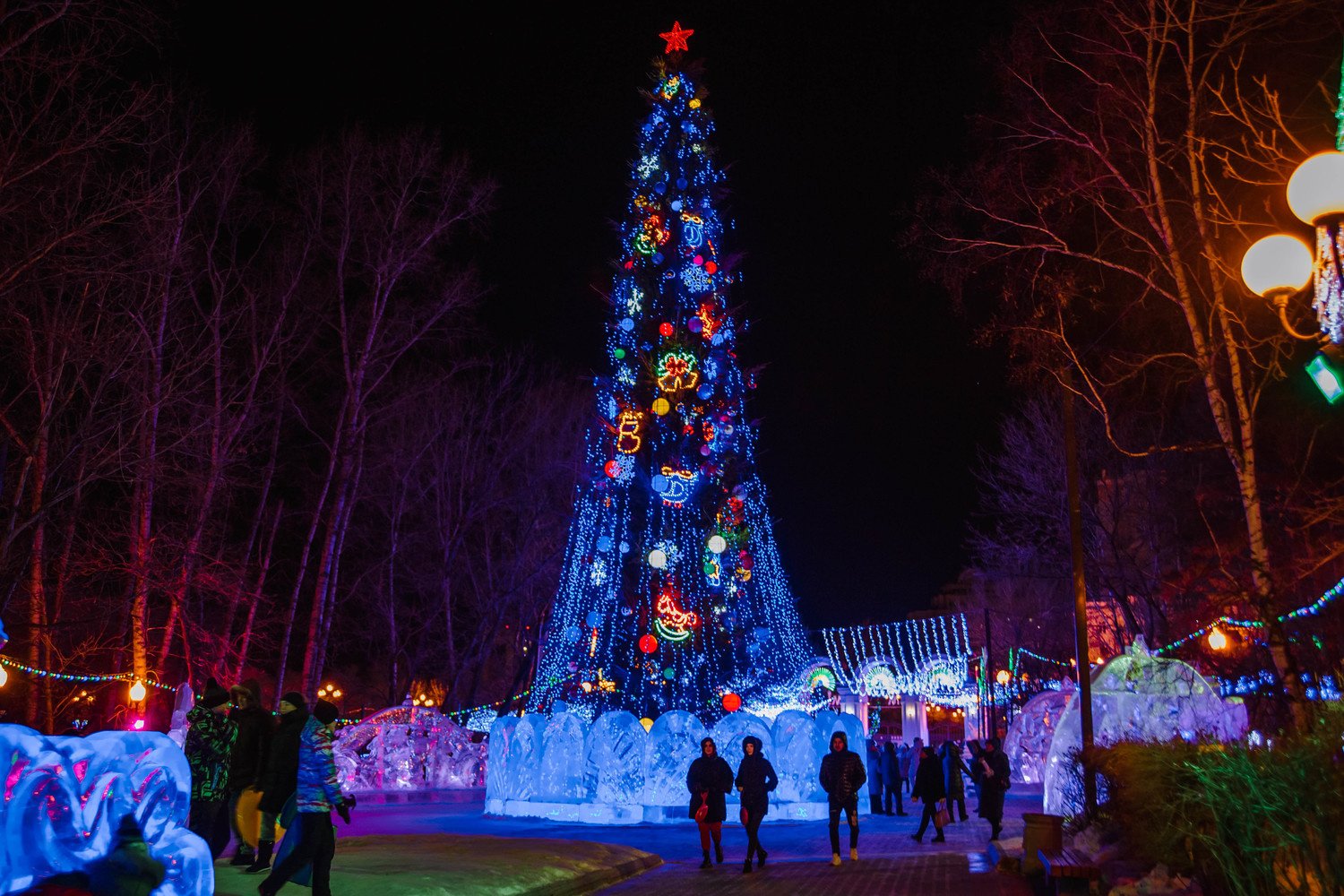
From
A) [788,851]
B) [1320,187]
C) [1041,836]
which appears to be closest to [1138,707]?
[788,851]

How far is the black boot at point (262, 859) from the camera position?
1048 centimetres

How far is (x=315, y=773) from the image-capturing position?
8.56 meters

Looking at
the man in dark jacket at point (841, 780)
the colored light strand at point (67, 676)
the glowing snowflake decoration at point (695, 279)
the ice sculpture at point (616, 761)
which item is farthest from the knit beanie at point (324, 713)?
the glowing snowflake decoration at point (695, 279)

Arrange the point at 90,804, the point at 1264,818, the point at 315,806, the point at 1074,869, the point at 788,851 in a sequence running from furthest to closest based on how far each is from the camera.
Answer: the point at 788,851 < the point at 1074,869 < the point at 315,806 < the point at 90,804 < the point at 1264,818

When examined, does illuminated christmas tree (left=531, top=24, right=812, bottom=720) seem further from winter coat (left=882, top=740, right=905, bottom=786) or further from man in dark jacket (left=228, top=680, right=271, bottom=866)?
man in dark jacket (left=228, top=680, right=271, bottom=866)

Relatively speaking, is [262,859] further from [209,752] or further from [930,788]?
[930,788]

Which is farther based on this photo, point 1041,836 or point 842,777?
point 842,777

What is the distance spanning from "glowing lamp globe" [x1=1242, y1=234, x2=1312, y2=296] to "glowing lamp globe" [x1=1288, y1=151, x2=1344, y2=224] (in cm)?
45

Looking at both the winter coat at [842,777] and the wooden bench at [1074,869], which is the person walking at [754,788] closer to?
the winter coat at [842,777]

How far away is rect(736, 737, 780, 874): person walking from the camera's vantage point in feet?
44.1

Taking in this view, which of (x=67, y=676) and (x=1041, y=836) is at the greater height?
(x=67, y=676)

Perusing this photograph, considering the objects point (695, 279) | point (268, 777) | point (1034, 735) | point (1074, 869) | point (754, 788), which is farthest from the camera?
point (1034, 735)

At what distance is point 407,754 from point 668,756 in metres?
10.4

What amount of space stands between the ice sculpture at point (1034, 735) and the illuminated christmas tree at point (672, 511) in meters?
8.49
